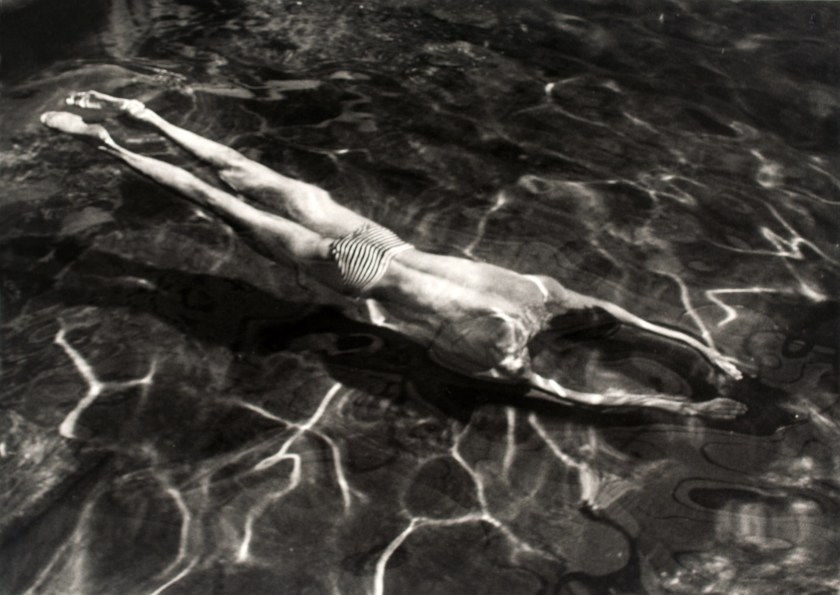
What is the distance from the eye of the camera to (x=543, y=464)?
267 cm

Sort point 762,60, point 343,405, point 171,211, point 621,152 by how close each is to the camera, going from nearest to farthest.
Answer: point 343,405 → point 171,211 → point 621,152 → point 762,60

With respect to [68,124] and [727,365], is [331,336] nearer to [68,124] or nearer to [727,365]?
[727,365]

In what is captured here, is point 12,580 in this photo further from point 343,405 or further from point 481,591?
point 481,591

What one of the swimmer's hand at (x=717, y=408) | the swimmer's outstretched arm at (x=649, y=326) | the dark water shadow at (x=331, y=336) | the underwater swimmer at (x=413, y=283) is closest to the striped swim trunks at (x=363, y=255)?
the underwater swimmer at (x=413, y=283)

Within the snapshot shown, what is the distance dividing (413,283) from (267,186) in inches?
32.5

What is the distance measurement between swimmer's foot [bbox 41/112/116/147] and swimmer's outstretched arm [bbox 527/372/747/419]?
85.8 inches

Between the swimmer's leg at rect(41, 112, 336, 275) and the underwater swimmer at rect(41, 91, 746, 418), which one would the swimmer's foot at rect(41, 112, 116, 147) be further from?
the underwater swimmer at rect(41, 91, 746, 418)

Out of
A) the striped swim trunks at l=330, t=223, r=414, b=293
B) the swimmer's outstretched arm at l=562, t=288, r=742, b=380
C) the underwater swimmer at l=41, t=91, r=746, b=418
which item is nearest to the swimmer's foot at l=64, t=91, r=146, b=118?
the underwater swimmer at l=41, t=91, r=746, b=418

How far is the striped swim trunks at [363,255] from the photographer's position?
3.08 m

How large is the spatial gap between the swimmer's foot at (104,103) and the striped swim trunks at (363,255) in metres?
1.31

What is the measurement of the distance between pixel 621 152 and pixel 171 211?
2.07 m

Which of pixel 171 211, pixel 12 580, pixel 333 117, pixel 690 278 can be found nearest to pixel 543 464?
pixel 690 278

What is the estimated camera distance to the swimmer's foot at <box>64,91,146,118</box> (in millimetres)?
3773

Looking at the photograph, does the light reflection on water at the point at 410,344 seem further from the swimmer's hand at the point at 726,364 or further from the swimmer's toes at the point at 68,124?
the swimmer's toes at the point at 68,124
